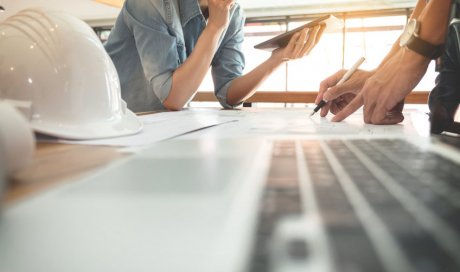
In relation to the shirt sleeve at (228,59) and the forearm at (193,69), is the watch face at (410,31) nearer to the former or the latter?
the forearm at (193,69)

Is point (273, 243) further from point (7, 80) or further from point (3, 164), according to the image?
point (7, 80)

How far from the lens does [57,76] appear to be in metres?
0.48

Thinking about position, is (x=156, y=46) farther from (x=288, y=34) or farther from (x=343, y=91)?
(x=343, y=91)

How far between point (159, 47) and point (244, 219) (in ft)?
3.12

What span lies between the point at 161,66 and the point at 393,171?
2.88 feet

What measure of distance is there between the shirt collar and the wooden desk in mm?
852

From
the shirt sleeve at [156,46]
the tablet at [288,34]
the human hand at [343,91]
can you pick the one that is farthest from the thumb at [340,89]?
the shirt sleeve at [156,46]

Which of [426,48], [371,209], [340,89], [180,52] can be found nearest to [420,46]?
[426,48]

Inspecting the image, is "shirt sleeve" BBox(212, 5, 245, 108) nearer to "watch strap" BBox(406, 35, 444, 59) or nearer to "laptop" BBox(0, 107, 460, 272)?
"watch strap" BBox(406, 35, 444, 59)

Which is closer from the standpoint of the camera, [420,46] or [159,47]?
[420,46]

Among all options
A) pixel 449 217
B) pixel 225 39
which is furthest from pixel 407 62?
pixel 225 39

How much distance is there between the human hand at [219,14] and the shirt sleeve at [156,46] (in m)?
0.13

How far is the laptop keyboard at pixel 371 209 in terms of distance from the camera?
0.14m

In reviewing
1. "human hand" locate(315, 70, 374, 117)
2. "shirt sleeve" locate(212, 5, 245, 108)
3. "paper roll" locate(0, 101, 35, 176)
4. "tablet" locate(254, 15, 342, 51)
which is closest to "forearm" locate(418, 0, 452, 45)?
"human hand" locate(315, 70, 374, 117)
